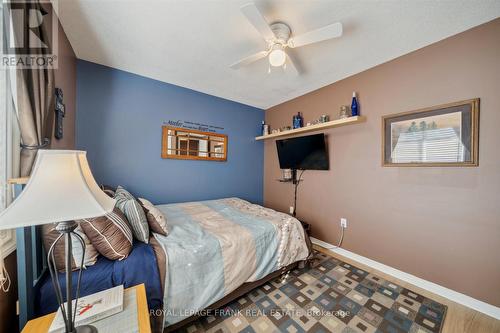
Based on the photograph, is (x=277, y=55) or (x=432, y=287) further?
(x=432, y=287)

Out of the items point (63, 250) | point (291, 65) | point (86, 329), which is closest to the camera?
point (86, 329)

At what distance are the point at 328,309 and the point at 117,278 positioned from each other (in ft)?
5.45

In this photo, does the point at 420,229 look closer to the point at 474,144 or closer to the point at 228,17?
the point at 474,144

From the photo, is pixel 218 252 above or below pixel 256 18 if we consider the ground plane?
below

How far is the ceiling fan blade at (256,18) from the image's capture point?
1.25 meters

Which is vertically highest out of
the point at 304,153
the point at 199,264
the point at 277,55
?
the point at 277,55

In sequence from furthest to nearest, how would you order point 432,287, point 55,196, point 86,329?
point 432,287, point 86,329, point 55,196

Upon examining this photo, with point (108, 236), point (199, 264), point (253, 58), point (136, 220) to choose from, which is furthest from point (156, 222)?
point (253, 58)

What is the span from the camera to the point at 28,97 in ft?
3.45

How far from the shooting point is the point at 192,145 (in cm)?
301

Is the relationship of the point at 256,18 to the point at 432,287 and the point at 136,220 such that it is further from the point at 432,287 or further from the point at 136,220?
the point at 432,287

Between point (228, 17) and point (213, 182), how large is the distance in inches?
92.9

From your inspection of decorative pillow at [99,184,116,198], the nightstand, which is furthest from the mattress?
decorative pillow at [99,184,116,198]

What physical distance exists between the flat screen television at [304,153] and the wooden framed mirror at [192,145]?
108 cm
